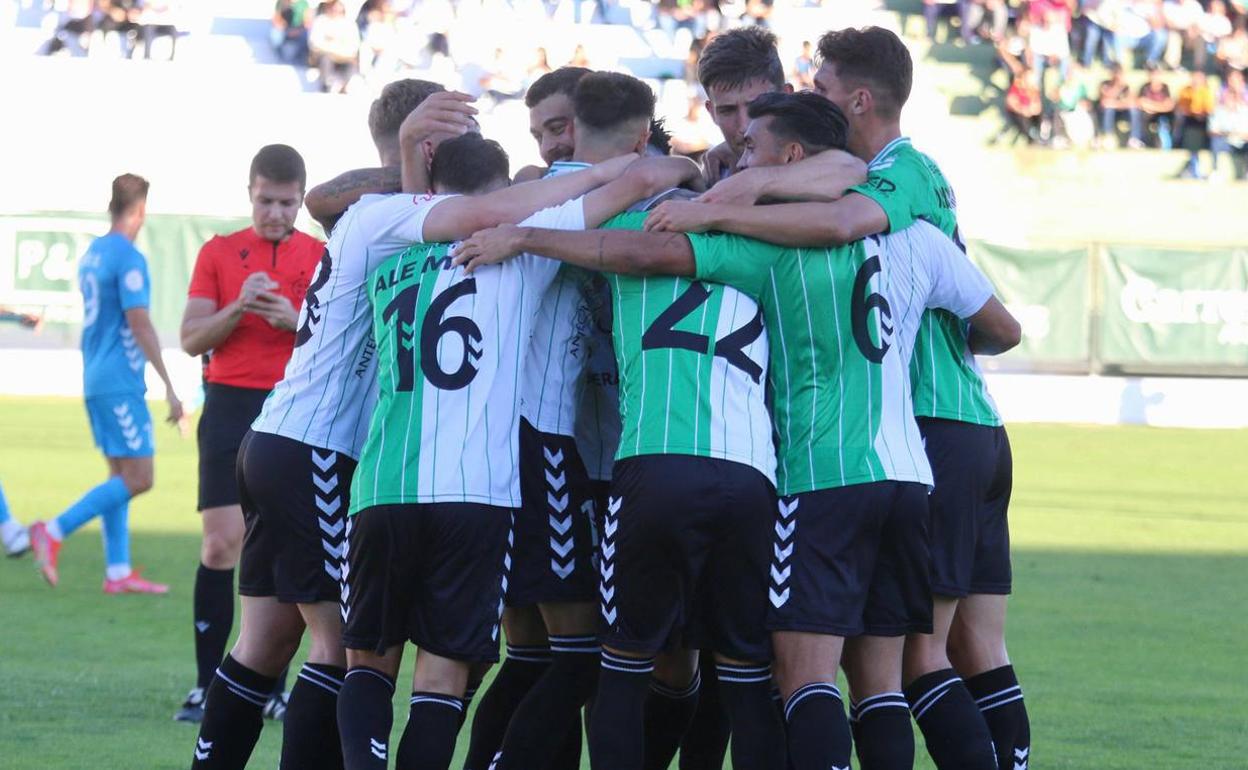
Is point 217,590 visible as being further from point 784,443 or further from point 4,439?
point 4,439

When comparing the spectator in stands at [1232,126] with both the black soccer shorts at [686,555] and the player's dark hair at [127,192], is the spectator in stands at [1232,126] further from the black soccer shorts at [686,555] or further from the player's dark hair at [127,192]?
the black soccer shorts at [686,555]

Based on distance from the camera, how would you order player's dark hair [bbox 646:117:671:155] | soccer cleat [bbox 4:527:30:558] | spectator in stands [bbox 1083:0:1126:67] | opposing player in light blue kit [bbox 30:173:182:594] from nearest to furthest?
player's dark hair [bbox 646:117:671:155], opposing player in light blue kit [bbox 30:173:182:594], soccer cleat [bbox 4:527:30:558], spectator in stands [bbox 1083:0:1126:67]

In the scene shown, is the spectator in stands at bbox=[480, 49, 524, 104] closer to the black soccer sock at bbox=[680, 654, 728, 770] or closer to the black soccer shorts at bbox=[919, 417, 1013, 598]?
the black soccer sock at bbox=[680, 654, 728, 770]

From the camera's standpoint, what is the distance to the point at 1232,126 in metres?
27.2

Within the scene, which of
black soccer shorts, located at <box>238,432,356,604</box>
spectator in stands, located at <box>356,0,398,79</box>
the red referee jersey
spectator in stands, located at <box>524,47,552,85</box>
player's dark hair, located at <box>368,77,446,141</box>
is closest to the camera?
black soccer shorts, located at <box>238,432,356,604</box>

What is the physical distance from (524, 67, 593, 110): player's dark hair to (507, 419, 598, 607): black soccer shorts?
38.4 inches

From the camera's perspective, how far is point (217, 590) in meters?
6.67

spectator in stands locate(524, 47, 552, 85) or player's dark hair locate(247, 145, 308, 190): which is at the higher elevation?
spectator in stands locate(524, 47, 552, 85)

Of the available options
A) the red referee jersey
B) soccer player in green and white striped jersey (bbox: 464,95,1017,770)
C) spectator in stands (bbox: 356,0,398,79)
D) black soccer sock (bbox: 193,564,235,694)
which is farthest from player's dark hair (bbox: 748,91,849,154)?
spectator in stands (bbox: 356,0,398,79)

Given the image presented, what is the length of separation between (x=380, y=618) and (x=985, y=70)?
25601mm

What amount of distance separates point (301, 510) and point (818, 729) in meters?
1.53

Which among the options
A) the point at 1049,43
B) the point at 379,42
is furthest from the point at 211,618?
the point at 1049,43

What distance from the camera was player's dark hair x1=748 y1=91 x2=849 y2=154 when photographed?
4.60 meters

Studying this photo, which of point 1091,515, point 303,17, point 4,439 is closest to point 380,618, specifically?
point 1091,515
